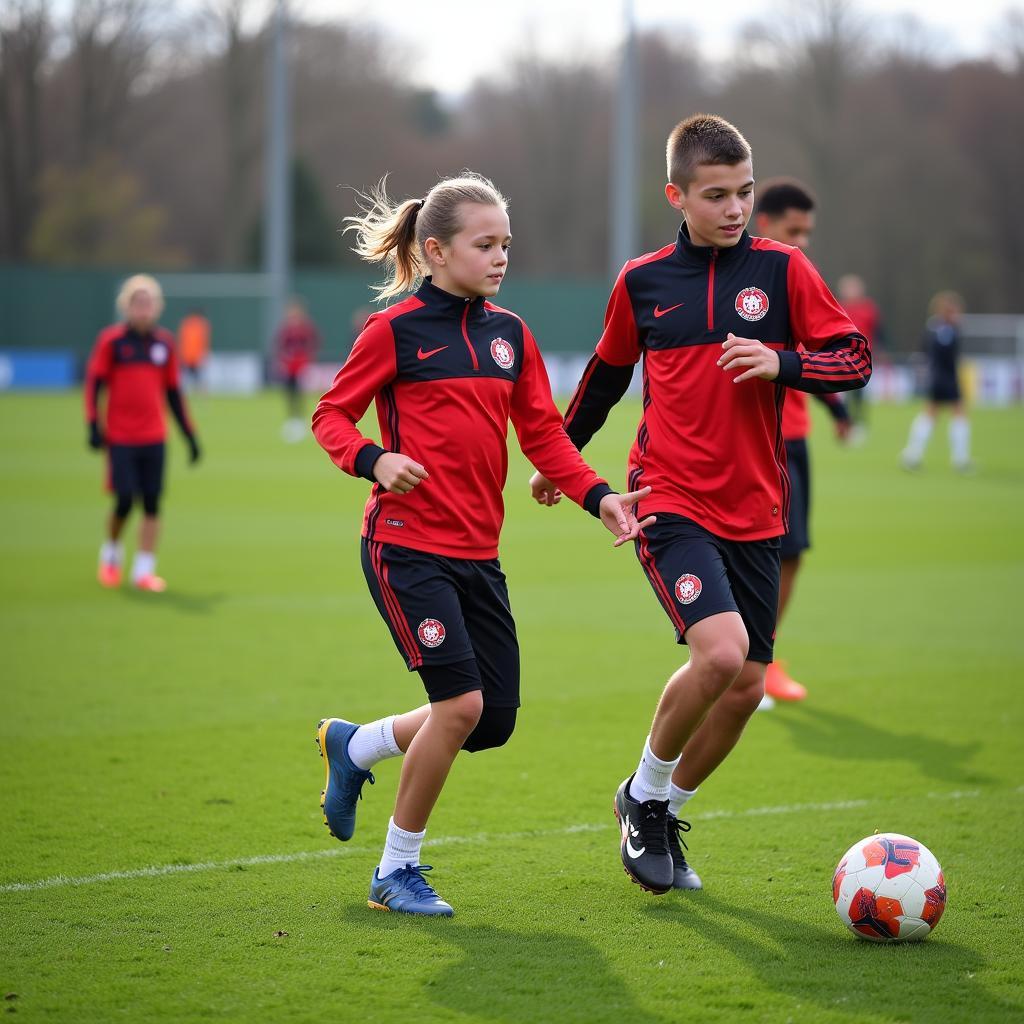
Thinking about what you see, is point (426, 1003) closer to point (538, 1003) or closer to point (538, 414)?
point (538, 1003)

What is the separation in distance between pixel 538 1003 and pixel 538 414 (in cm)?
176

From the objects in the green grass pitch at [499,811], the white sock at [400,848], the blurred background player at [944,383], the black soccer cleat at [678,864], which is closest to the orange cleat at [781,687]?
the green grass pitch at [499,811]

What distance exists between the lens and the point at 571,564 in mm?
12461

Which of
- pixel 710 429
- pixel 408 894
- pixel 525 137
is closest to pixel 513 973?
pixel 408 894

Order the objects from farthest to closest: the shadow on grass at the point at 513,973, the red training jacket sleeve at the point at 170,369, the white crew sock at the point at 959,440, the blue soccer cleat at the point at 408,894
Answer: the white crew sock at the point at 959,440, the red training jacket sleeve at the point at 170,369, the blue soccer cleat at the point at 408,894, the shadow on grass at the point at 513,973

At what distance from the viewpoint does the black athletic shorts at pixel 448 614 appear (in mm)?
4312

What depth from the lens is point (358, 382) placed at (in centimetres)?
441

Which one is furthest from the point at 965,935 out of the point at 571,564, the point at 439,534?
the point at 571,564

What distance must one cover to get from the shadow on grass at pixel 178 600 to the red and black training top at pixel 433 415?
231 inches

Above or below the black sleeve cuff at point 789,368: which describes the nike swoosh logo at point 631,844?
below

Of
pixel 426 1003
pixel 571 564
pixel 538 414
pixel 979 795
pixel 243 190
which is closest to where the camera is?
pixel 426 1003

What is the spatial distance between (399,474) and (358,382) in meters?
0.40

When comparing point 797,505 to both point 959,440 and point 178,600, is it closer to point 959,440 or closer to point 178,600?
point 178,600

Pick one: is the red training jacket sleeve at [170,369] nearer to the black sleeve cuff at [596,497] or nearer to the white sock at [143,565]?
the white sock at [143,565]
